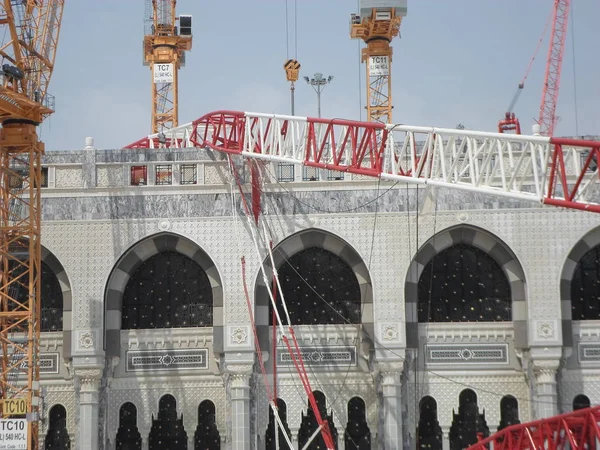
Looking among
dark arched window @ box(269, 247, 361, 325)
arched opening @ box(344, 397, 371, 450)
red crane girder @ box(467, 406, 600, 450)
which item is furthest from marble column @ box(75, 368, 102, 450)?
red crane girder @ box(467, 406, 600, 450)

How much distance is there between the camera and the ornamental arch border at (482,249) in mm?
45844

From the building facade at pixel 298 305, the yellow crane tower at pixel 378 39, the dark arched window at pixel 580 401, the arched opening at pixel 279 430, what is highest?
the yellow crane tower at pixel 378 39

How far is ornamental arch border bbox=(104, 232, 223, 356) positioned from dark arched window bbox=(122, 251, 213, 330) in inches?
19.2

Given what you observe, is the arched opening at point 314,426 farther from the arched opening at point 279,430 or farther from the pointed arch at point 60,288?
the pointed arch at point 60,288

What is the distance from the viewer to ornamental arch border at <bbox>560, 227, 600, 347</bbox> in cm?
4569

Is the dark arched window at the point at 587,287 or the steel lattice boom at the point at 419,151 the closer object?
the steel lattice boom at the point at 419,151

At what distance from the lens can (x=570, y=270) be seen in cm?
4597

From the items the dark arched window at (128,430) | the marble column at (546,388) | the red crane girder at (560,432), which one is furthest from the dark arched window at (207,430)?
the red crane girder at (560,432)

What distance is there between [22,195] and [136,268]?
6.33 metres

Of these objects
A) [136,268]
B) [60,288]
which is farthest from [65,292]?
[136,268]

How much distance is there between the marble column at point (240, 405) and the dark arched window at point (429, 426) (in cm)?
777

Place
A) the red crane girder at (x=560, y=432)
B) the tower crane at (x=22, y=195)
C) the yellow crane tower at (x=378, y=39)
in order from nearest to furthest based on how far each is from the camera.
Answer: the red crane girder at (x=560, y=432)
the tower crane at (x=22, y=195)
the yellow crane tower at (x=378, y=39)

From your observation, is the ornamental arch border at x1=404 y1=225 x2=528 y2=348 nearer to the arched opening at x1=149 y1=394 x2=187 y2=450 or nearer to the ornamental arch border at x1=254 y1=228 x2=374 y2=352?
the ornamental arch border at x1=254 y1=228 x2=374 y2=352

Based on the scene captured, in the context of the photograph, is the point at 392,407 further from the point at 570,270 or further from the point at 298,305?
the point at 570,270
